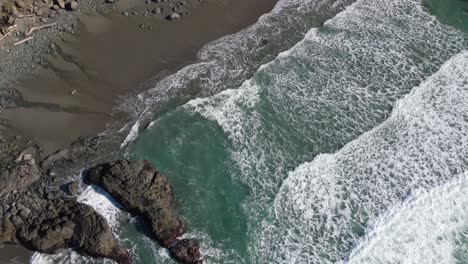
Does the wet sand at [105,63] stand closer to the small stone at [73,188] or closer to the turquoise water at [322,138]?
the turquoise water at [322,138]

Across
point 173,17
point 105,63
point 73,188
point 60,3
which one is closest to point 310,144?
point 173,17

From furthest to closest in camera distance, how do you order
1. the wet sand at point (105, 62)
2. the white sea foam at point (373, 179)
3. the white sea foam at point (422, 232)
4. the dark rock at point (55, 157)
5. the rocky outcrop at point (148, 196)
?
the wet sand at point (105, 62) → the dark rock at point (55, 157) → the white sea foam at point (373, 179) → the white sea foam at point (422, 232) → the rocky outcrop at point (148, 196)

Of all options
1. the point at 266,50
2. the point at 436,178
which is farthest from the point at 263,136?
the point at 436,178

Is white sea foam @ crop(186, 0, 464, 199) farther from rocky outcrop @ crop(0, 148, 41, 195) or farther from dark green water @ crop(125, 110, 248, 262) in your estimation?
rocky outcrop @ crop(0, 148, 41, 195)

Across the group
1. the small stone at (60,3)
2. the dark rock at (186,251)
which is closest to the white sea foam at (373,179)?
the dark rock at (186,251)

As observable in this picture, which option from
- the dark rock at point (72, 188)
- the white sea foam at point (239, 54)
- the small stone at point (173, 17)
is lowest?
the dark rock at point (72, 188)

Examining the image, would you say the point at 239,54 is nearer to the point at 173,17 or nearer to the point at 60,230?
the point at 173,17

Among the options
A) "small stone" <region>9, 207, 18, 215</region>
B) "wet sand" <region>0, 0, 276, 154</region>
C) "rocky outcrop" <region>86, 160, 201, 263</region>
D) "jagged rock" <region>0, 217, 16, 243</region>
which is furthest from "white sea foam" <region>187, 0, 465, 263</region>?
"jagged rock" <region>0, 217, 16, 243</region>
